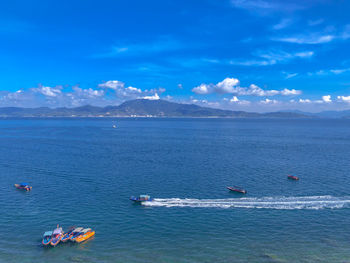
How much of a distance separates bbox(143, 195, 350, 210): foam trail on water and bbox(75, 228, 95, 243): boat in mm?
19909

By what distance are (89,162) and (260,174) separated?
80.1 metres

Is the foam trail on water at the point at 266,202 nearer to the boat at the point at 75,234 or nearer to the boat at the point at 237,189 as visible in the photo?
the boat at the point at 237,189

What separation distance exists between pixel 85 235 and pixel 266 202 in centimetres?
4915

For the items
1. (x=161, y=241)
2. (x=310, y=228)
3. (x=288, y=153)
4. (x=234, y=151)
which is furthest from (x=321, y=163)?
(x=161, y=241)

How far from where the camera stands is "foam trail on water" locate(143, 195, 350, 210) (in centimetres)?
7469

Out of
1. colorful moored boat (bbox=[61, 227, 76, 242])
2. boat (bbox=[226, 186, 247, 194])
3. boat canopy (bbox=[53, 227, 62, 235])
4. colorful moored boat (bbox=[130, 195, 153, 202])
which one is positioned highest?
boat (bbox=[226, 186, 247, 194])

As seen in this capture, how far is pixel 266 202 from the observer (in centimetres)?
7694

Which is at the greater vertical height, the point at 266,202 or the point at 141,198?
the point at 141,198

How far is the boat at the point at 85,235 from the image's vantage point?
56.5 metres

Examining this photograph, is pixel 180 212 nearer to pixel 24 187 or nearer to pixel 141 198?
pixel 141 198

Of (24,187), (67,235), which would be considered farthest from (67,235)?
(24,187)

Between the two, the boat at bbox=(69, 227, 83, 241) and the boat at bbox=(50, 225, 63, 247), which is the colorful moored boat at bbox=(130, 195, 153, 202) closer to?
the boat at bbox=(69, 227, 83, 241)

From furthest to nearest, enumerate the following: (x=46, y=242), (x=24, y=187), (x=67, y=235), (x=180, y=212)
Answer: (x=24, y=187) → (x=180, y=212) → (x=67, y=235) → (x=46, y=242)

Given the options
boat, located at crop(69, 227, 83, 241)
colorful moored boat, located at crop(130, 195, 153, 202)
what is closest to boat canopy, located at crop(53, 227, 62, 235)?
boat, located at crop(69, 227, 83, 241)
